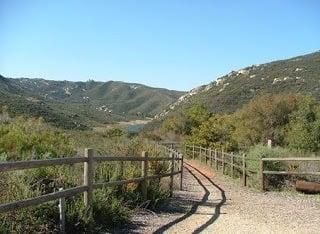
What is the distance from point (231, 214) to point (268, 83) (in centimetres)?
9745

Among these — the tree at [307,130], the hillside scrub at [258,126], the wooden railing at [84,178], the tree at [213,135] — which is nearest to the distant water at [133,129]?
the tree at [213,135]

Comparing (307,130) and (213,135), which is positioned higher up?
(307,130)

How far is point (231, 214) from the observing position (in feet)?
43.9

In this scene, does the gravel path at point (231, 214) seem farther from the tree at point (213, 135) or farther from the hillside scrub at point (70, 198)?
the tree at point (213, 135)

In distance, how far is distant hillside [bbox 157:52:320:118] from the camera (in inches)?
A: 3804

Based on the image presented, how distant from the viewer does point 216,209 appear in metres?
14.3

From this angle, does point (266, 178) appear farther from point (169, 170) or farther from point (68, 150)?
point (68, 150)

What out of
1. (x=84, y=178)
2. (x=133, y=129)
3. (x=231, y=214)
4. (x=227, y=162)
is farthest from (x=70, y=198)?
(x=133, y=129)

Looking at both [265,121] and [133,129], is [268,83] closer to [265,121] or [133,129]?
[133,129]

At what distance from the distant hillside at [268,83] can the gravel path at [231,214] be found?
6675cm

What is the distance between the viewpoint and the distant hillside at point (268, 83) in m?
96.6

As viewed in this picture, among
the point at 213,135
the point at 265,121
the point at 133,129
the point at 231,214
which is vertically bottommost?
the point at 231,214

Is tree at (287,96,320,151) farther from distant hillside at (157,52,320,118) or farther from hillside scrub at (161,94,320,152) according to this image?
distant hillside at (157,52,320,118)

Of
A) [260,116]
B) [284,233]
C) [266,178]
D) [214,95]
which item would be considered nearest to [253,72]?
[214,95]
